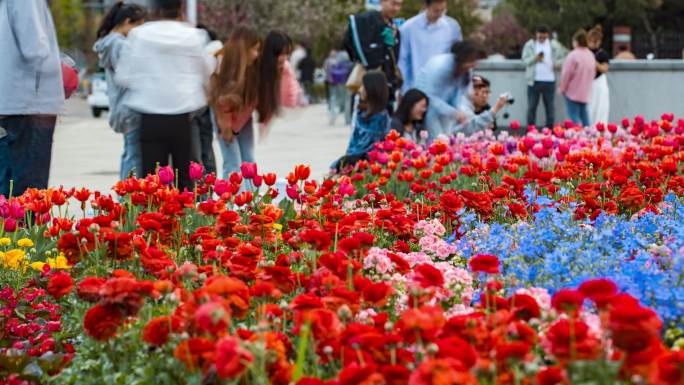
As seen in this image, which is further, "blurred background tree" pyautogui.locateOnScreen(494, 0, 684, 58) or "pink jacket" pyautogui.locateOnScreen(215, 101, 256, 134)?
"blurred background tree" pyautogui.locateOnScreen(494, 0, 684, 58)

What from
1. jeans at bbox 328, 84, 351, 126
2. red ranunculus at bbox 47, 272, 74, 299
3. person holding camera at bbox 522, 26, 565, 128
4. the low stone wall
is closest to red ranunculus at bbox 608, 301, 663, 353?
red ranunculus at bbox 47, 272, 74, 299

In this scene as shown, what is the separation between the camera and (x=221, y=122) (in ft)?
29.6

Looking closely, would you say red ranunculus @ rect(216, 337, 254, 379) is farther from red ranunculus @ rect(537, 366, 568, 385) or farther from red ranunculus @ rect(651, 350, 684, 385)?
red ranunculus @ rect(651, 350, 684, 385)

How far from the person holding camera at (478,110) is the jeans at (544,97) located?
5.47 m

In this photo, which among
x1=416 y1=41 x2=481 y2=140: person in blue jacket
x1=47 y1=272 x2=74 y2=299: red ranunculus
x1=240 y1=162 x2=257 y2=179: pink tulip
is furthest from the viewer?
x1=416 y1=41 x2=481 y2=140: person in blue jacket

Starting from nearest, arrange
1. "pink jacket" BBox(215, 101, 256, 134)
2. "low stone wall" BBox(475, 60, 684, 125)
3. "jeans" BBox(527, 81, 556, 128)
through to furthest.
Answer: "pink jacket" BBox(215, 101, 256, 134), "low stone wall" BBox(475, 60, 684, 125), "jeans" BBox(527, 81, 556, 128)

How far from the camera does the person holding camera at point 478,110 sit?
35.8 feet

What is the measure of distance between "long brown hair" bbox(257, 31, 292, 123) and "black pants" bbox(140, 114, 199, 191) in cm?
122

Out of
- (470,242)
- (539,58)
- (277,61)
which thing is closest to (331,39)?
(539,58)

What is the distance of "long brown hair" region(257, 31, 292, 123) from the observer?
9094 mm

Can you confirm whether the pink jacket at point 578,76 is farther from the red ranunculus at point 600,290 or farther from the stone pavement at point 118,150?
the red ranunculus at point 600,290

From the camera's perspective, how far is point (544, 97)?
17438 mm

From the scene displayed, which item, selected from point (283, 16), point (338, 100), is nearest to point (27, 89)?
point (338, 100)

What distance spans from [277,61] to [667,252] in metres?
5.50
